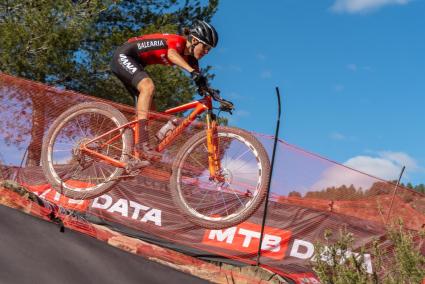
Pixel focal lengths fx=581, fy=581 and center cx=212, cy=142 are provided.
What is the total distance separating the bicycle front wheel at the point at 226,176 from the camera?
20.5ft

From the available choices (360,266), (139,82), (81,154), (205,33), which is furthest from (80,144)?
(360,266)

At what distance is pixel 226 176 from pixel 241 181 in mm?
223

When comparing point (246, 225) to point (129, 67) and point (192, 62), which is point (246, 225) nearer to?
point (192, 62)

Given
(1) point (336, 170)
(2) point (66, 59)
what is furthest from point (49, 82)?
(1) point (336, 170)

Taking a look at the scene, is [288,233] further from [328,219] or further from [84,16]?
[84,16]

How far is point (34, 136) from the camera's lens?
24.1ft

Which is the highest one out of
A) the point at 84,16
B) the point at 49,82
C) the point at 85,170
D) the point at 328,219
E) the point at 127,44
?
the point at 84,16

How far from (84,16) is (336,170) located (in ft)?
44.8

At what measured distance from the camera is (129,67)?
6.59 m

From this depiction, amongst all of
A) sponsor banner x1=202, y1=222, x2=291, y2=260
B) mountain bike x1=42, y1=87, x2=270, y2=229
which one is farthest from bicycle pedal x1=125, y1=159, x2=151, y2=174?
sponsor banner x1=202, y1=222, x2=291, y2=260

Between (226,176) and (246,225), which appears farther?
(246,225)

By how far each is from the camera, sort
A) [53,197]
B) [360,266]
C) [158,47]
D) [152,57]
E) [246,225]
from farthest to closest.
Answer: [246,225], [53,197], [152,57], [158,47], [360,266]

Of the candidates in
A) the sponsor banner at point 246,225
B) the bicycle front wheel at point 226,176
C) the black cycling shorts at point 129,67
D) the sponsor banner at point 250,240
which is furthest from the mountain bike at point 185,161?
the sponsor banner at point 250,240

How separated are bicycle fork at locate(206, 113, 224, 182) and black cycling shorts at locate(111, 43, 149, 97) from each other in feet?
3.21
